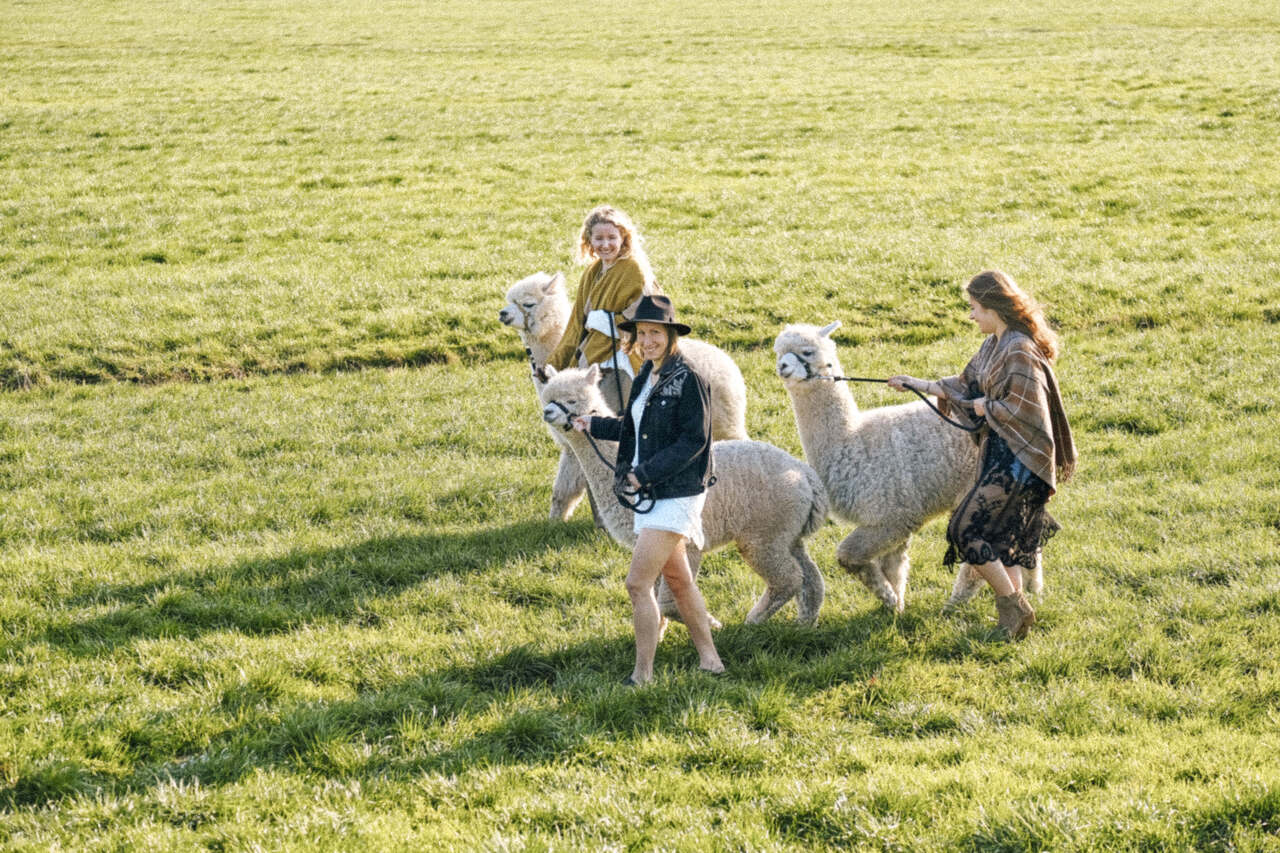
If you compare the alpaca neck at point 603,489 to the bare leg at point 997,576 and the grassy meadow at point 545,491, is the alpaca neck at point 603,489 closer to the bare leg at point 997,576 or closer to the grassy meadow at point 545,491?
the grassy meadow at point 545,491

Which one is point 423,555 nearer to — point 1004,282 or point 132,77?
point 1004,282

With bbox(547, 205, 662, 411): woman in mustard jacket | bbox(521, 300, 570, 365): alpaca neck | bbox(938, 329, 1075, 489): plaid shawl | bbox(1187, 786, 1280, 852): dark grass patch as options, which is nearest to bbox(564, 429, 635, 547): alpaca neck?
bbox(547, 205, 662, 411): woman in mustard jacket

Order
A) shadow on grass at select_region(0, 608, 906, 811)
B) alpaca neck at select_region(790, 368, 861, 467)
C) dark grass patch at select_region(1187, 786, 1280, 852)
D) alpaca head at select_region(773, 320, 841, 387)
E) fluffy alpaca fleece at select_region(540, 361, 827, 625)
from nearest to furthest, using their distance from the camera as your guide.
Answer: dark grass patch at select_region(1187, 786, 1280, 852), shadow on grass at select_region(0, 608, 906, 811), fluffy alpaca fleece at select_region(540, 361, 827, 625), alpaca head at select_region(773, 320, 841, 387), alpaca neck at select_region(790, 368, 861, 467)

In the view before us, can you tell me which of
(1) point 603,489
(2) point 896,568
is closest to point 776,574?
(2) point 896,568

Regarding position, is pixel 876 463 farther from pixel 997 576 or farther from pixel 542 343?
pixel 542 343

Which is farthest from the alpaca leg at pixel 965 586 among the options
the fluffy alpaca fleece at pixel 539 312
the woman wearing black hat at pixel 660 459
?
the fluffy alpaca fleece at pixel 539 312

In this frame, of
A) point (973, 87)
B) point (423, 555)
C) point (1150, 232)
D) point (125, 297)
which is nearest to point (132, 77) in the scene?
point (125, 297)

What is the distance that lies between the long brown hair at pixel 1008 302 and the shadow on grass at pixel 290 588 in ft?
11.1

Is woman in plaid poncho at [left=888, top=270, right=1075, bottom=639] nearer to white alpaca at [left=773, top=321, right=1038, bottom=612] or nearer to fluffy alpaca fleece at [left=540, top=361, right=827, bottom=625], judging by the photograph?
white alpaca at [left=773, top=321, right=1038, bottom=612]

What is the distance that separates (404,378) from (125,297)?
466cm

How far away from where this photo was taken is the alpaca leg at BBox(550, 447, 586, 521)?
8734 mm

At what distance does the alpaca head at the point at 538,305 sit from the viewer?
9.27 metres

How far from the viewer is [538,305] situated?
9.30 m

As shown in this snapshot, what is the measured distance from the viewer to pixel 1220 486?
28.3 ft
